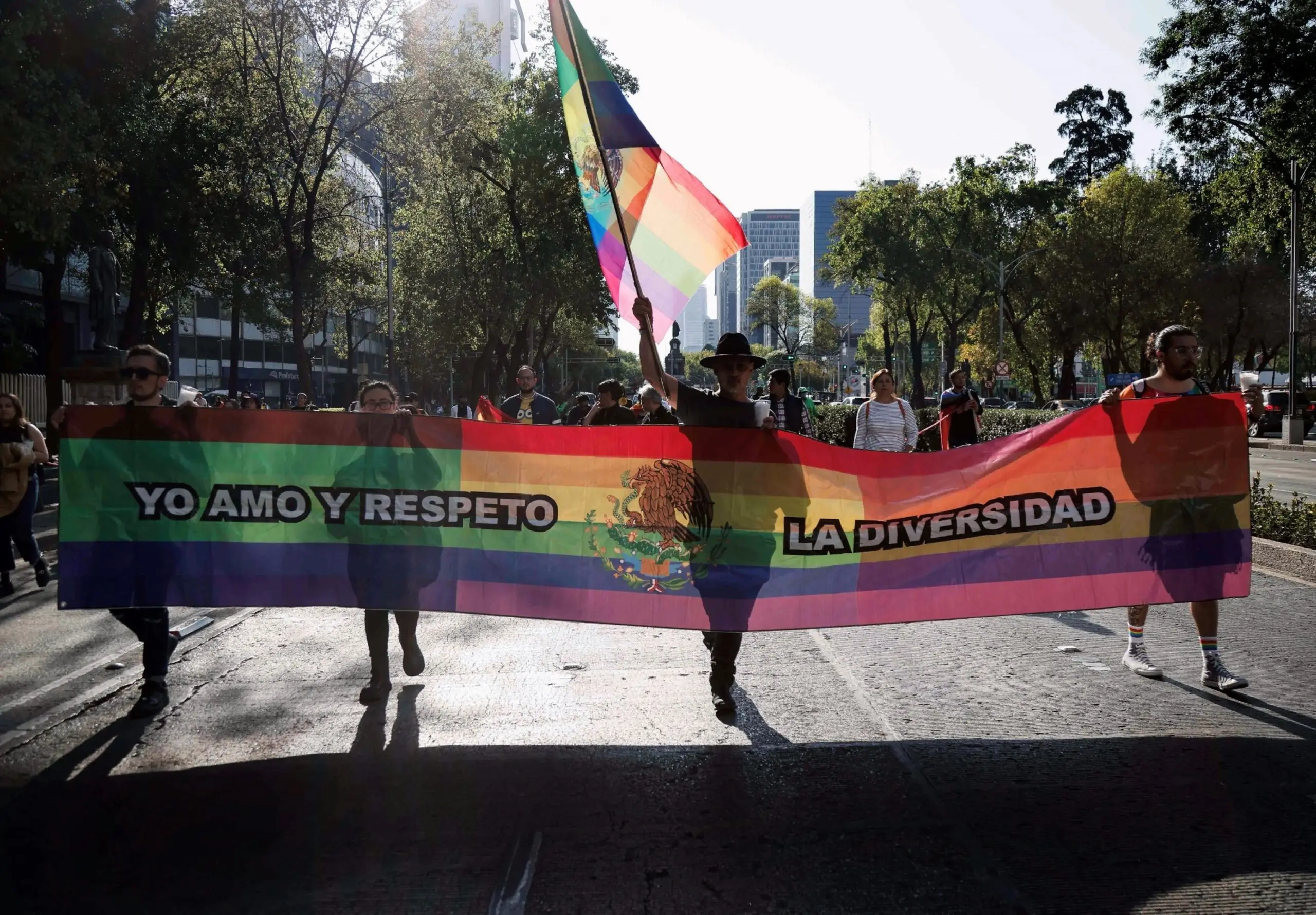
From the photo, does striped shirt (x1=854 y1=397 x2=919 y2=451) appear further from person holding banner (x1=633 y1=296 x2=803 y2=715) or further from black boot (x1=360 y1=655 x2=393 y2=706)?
black boot (x1=360 y1=655 x2=393 y2=706)

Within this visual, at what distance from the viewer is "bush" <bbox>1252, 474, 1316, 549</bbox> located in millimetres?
10604

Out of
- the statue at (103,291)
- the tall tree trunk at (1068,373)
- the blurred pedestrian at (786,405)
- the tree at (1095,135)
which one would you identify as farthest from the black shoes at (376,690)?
the tree at (1095,135)

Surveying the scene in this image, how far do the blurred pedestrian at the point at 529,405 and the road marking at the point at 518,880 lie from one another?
7.34m

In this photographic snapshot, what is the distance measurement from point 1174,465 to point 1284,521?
231 inches

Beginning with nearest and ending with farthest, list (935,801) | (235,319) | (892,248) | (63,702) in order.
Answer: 1. (935,801)
2. (63,702)
3. (235,319)
4. (892,248)

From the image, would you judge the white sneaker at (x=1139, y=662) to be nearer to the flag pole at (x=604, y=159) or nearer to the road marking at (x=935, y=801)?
the road marking at (x=935, y=801)

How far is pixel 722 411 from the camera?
19.7ft

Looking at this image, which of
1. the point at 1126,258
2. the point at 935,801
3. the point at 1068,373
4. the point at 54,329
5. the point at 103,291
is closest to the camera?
the point at 935,801

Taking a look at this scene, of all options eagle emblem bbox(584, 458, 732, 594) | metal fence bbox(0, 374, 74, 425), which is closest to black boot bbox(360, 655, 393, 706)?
eagle emblem bbox(584, 458, 732, 594)

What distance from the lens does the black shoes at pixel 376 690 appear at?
20.3 ft

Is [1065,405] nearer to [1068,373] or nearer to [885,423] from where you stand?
[1068,373]

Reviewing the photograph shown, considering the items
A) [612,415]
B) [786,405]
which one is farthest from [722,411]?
[786,405]

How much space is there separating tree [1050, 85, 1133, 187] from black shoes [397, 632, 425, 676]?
71219 mm

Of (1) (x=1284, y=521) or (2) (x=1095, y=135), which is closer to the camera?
(1) (x=1284, y=521)
